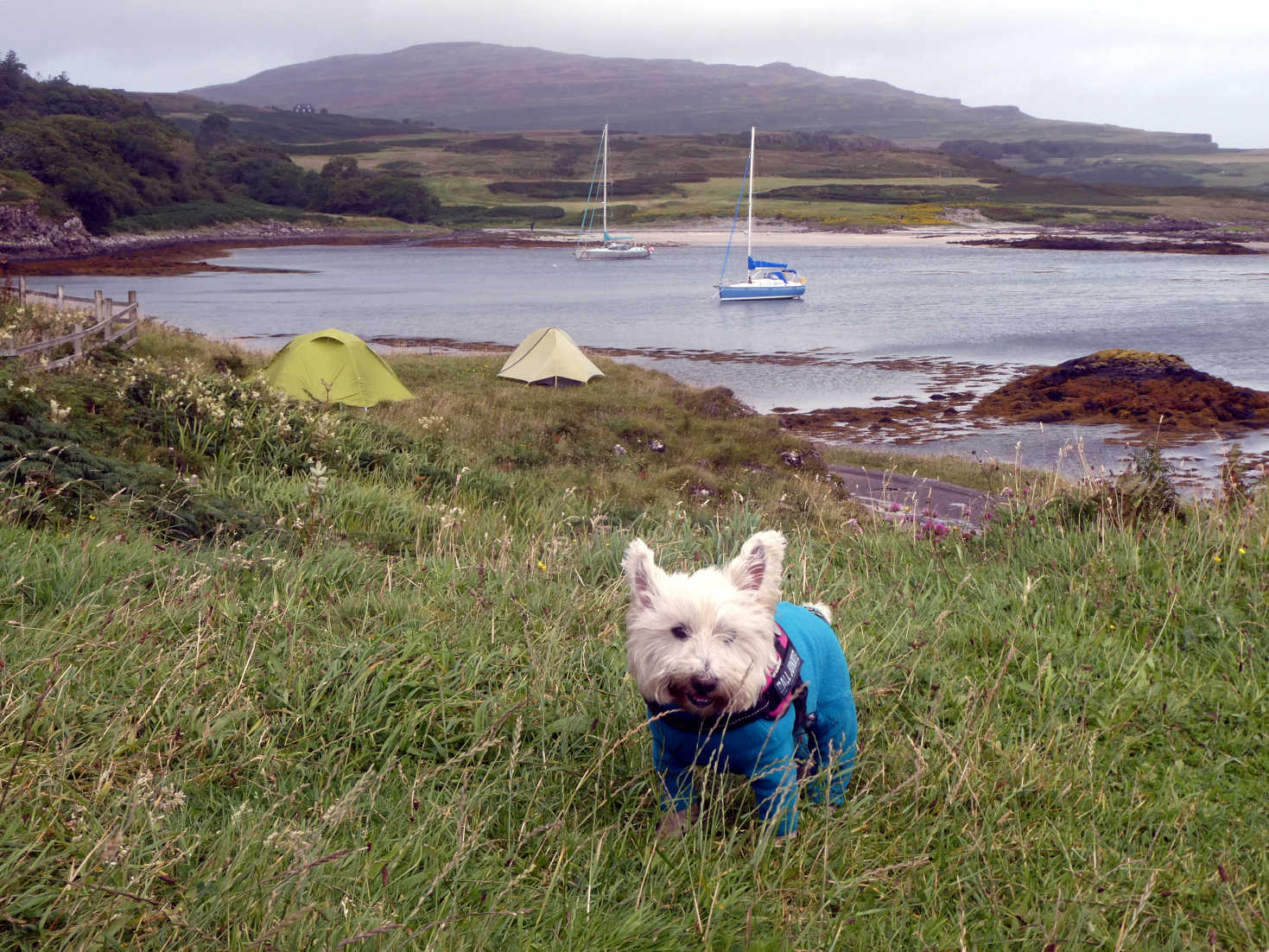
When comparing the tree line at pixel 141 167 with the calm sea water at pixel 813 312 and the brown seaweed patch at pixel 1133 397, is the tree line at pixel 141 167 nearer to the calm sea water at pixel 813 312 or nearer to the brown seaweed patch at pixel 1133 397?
the calm sea water at pixel 813 312

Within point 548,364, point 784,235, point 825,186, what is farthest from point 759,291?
point 825,186

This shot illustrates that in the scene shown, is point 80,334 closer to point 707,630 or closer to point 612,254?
point 707,630

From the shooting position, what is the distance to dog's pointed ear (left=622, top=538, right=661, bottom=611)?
2908 mm

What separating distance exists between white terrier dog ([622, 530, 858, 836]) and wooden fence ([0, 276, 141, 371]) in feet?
33.9

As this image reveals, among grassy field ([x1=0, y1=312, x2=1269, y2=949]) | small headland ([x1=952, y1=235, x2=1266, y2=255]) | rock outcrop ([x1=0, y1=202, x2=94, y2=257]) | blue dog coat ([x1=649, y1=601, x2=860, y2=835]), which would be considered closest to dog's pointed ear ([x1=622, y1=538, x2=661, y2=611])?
blue dog coat ([x1=649, y1=601, x2=860, y2=835])

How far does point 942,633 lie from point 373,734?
282 centimetres

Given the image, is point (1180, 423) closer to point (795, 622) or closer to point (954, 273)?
point (795, 622)

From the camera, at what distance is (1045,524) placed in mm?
6312

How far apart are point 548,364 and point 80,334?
15115mm

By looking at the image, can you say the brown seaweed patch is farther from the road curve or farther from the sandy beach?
the sandy beach

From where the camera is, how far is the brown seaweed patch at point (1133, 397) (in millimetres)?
31516

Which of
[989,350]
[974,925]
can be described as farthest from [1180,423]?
[974,925]

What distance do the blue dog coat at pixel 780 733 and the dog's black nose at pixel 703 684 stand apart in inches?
5.0

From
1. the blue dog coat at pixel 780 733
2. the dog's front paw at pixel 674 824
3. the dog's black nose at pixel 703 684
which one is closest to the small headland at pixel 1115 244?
the blue dog coat at pixel 780 733
